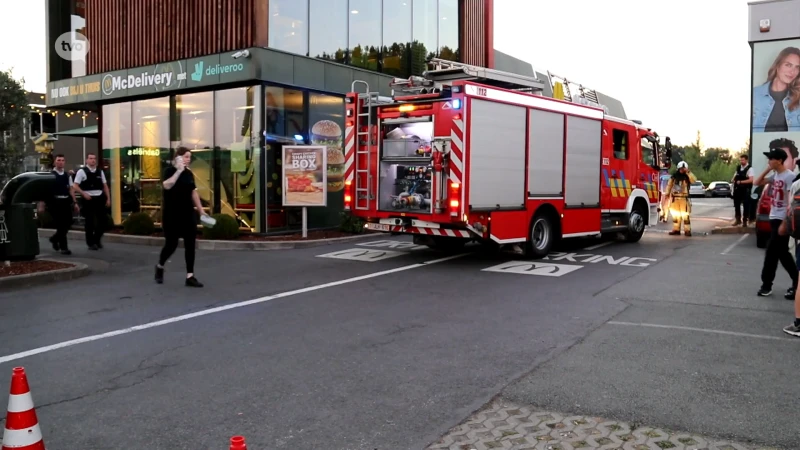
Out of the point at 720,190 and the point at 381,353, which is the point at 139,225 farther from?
the point at 720,190

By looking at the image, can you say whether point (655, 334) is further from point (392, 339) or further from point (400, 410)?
point (400, 410)

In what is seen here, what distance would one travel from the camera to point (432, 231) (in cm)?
1148

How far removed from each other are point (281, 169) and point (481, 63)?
35.4ft

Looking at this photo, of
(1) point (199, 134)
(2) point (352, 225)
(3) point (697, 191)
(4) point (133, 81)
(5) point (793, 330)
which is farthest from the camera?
(3) point (697, 191)

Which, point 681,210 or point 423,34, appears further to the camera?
point 423,34

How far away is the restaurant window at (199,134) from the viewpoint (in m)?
17.0

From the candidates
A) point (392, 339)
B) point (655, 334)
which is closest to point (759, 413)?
point (655, 334)

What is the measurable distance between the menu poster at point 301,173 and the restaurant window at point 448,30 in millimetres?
8767

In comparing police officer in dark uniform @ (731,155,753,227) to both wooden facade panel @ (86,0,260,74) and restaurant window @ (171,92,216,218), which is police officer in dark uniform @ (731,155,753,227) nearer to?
wooden facade panel @ (86,0,260,74)

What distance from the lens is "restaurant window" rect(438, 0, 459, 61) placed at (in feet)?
74.2

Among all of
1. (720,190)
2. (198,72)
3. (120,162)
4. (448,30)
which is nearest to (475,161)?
(198,72)

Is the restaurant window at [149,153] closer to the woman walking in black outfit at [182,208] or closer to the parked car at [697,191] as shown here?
the woman walking in black outfit at [182,208]

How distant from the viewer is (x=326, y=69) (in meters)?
17.5

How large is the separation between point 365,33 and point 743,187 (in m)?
11.0
